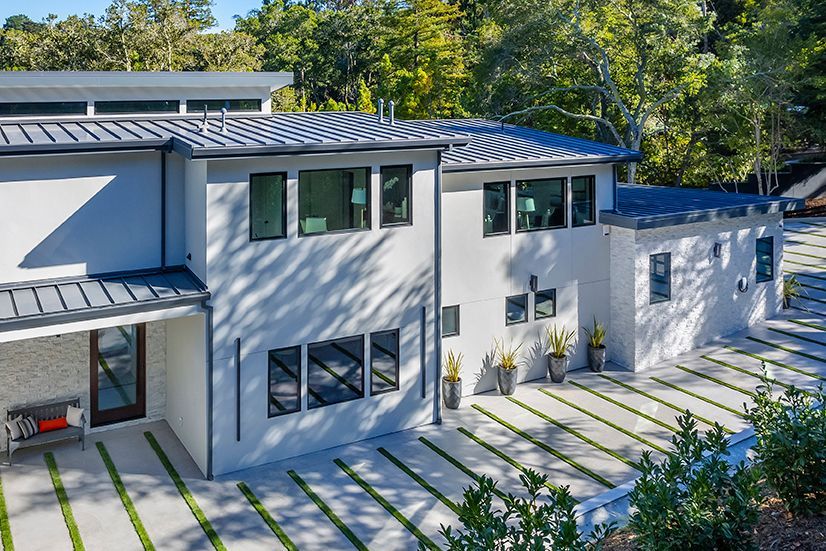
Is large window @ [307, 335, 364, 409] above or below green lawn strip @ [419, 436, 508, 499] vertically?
above

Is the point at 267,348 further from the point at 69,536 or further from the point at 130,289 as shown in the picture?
the point at 69,536

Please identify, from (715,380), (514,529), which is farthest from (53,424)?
(715,380)

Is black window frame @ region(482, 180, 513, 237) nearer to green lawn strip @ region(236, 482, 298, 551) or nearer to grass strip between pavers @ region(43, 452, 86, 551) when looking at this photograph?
green lawn strip @ region(236, 482, 298, 551)

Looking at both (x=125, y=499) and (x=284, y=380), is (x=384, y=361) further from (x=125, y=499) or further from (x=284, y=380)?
(x=125, y=499)

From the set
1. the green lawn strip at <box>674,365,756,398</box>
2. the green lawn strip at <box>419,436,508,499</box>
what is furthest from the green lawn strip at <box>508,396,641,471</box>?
the green lawn strip at <box>674,365,756,398</box>

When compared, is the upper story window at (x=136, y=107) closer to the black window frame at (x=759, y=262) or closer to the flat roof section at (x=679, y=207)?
the flat roof section at (x=679, y=207)

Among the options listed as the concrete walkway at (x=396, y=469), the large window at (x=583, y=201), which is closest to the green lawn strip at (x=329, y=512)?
the concrete walkway at (x=396, y=469)
